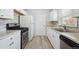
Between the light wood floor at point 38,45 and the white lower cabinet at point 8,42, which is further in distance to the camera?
the light wood floor at point 38,45

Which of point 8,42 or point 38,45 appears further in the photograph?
point 38,45

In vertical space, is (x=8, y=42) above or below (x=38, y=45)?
above

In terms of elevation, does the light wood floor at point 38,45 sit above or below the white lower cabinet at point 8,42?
below

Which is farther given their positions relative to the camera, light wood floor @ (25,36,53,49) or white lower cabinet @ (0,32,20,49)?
light wood floor @ (25,36,53,49)

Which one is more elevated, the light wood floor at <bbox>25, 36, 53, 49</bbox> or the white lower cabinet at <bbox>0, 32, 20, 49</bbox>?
the white lower cabinet at <bbox>0, 32, 20, 49</bbox>
